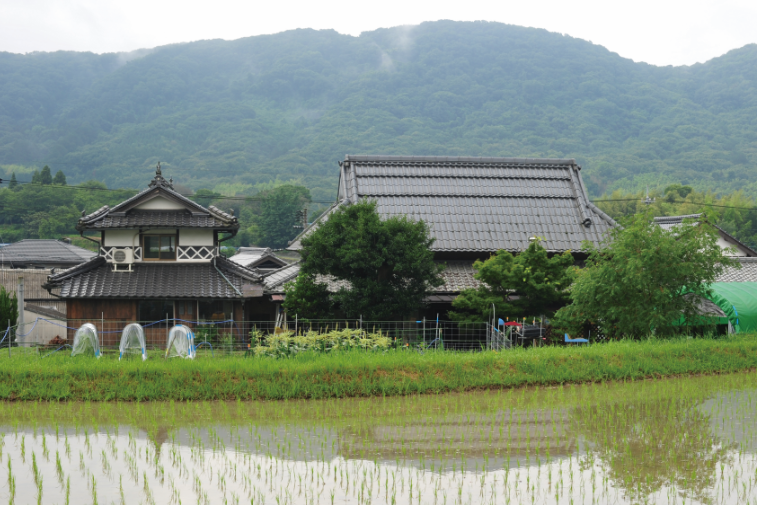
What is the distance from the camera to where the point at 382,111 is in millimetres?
114500

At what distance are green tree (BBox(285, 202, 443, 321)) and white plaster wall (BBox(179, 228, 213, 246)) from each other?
5599mm

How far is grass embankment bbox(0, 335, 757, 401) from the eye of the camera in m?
10.4

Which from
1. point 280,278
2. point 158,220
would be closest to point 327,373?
point 280,278

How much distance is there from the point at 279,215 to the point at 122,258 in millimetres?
53062

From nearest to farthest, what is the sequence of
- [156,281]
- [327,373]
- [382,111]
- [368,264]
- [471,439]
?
[471,439]
[327,373]
[368,264]
[156,281]
[382,111]

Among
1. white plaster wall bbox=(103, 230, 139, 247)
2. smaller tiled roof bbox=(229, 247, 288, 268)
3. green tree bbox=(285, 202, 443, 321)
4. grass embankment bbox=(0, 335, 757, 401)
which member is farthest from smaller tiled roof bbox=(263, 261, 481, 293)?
smaller tiled roof bbox=(229, 247, 288, 268)

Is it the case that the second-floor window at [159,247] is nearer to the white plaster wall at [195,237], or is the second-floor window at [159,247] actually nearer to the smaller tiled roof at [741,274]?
the white plaster wall at [195,237]

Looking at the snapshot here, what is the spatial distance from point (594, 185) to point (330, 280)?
6773 cm

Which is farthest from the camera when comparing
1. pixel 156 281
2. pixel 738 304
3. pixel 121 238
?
pixel 121 238

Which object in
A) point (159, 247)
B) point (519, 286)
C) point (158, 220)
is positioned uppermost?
point (158, 220)

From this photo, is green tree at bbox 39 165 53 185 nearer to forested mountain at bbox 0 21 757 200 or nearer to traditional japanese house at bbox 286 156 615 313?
forested mountain at bbox 0 21 757 200

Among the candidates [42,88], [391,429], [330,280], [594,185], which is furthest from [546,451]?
[42,88]

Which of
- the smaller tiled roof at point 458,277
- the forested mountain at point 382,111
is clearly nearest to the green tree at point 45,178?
the forested mountain at point 382,111

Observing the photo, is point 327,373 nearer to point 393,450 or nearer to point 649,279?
point 393,450
